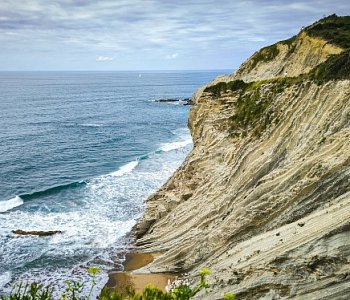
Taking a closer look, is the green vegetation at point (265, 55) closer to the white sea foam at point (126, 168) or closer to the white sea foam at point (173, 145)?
the white sea foam at point (126, 168)

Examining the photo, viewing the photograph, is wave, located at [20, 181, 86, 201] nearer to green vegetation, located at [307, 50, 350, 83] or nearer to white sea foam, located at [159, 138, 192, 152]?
white sea foam, located at [159, 138, 192, 152]

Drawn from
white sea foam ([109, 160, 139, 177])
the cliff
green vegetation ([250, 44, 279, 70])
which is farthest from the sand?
green vegetation ([250, 44, 279, 70])

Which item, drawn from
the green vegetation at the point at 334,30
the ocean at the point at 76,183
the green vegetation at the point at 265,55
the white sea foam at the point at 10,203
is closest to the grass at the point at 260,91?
the green vegetation at the point at 334,30

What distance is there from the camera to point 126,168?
54344mm

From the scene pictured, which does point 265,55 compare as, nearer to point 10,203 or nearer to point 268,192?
point 268,192

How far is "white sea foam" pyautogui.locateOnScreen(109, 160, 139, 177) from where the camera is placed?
52.2 meters

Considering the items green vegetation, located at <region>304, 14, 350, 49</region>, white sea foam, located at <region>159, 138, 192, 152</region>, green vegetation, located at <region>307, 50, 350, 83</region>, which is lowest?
white sea foam, located at <region>159, 138, 192, 152</region>

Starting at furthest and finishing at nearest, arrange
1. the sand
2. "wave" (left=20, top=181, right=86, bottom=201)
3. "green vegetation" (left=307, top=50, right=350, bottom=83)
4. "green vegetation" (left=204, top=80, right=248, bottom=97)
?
"wave" (left=20, top=181, right=86, bottom=201)
"green vegetation" (left=204, top=80, right=248, bottom=97)
the sand
"green vegetation" (left=307, top=50, right=350, bottom=83)

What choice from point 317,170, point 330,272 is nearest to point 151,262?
point 317,170

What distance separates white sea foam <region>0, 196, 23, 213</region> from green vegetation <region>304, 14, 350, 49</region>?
34266 millimetres

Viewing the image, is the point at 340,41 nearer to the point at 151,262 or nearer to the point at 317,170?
the point at 317,170

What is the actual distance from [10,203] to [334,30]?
37.0 m

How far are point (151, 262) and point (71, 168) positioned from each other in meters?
28.4

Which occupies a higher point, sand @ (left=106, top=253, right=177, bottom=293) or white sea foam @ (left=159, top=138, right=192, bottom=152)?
white sea foam @ (left=159, top=138, right=192, bottom=152)
